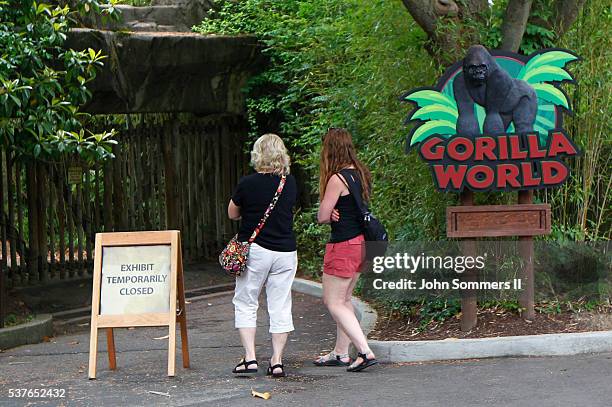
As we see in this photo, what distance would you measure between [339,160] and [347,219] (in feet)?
1.51

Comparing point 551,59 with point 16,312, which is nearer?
point 551,59

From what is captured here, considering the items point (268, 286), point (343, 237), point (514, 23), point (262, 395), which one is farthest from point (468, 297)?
point (514, 23)

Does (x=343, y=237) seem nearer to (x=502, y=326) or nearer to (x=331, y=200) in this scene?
(x=331, y=200)

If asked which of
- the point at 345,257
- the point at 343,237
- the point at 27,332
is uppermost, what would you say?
the point at 343,237

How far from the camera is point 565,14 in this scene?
8367mm

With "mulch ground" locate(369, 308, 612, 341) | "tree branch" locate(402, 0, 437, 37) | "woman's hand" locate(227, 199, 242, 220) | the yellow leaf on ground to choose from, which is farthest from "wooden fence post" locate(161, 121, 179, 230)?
the yellow leaf on ground

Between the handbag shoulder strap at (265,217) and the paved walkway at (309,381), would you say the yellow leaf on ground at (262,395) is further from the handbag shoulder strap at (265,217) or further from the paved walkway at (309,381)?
the handbag shoulder strap at (265,217)

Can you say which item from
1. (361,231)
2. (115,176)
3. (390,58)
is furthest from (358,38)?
(115,176)

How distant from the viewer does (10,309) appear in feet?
35.8

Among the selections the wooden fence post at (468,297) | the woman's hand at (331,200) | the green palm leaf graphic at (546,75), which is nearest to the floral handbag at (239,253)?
the woman's hand at (331,200)

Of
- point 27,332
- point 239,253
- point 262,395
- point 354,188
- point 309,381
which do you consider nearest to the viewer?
point 262,395

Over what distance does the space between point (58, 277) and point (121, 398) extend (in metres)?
6.93

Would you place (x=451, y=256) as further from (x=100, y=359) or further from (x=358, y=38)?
(x=100, y=359)

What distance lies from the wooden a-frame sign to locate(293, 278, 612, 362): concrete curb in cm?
164
